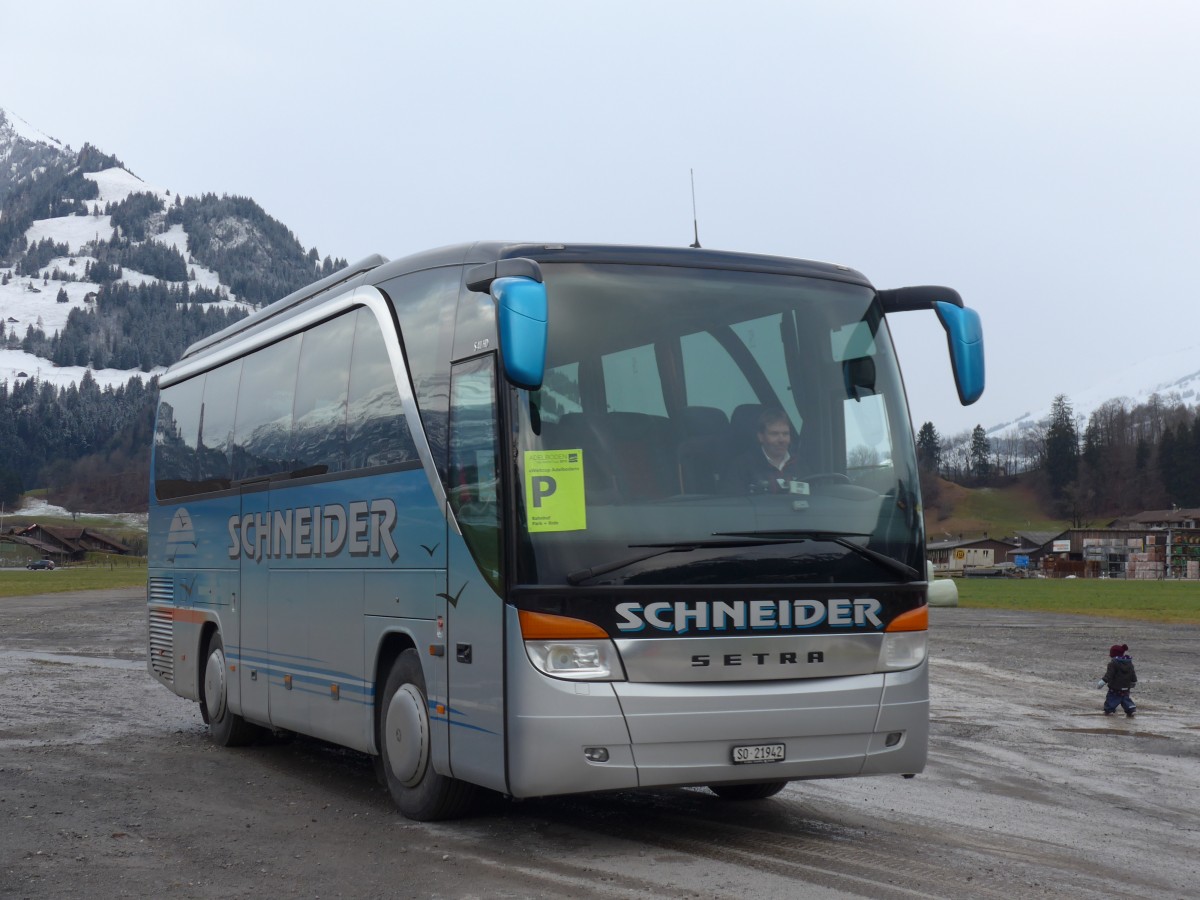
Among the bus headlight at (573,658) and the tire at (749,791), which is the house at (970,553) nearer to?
the tire at (749,791)

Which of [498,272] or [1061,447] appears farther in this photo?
[1061,447]

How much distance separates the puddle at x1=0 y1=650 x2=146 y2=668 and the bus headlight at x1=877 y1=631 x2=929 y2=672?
55.2ft

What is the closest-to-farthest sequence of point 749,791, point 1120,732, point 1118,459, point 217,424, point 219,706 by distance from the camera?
point 749,791 → point 219,706 → point 217,424 → point 1120,732 → point 1118,459

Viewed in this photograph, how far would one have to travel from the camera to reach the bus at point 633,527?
23.4 ft

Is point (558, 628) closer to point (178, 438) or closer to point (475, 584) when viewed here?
point (475, 584)

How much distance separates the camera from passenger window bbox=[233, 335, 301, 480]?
11.0 m

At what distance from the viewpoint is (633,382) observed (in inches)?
298

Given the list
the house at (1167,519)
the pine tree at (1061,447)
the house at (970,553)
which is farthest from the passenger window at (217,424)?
the pine tree at (1061,447)

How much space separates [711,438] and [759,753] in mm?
1655

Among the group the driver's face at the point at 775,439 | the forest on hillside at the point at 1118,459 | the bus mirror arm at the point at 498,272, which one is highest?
the forest on hillside at the point at 1118,459

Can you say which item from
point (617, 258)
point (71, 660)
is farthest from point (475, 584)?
point (71, 660)

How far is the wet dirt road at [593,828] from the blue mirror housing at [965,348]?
248 cm

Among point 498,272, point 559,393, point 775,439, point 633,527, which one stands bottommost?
point 633,527

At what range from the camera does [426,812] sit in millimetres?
8289
